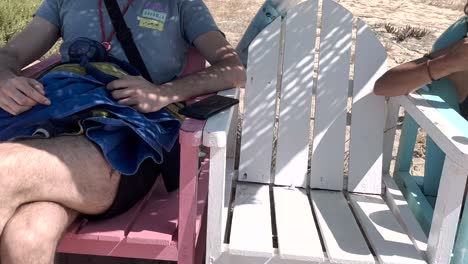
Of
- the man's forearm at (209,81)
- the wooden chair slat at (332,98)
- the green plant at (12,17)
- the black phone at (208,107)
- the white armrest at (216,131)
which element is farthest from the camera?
the green plant at (12,17)

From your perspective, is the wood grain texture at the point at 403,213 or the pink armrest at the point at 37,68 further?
the pink armrest at the point at 37,68

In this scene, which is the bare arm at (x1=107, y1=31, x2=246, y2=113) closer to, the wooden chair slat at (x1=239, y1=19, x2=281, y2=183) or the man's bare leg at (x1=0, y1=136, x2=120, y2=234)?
the wooden chair slat at (x1=239, y1=19, x2=281, y2=183)

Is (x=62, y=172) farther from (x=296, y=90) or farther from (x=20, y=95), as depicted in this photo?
(x=296, y=90)

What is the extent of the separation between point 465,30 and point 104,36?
4.90ft

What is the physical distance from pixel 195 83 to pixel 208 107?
29 cm

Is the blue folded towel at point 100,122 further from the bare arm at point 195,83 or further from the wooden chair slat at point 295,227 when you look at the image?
the wooden chair slat at point 295,227

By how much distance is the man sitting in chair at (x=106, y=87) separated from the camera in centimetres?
175

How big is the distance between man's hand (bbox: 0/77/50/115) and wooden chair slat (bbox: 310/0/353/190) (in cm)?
117

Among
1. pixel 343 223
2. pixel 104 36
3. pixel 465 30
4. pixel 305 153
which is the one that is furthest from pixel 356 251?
pixel 104 36

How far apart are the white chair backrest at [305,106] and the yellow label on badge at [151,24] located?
0.41 metres

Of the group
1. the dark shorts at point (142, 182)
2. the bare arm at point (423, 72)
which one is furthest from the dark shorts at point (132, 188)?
the bare arm at point (423, 72)

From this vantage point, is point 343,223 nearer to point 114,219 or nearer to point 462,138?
point 462,138

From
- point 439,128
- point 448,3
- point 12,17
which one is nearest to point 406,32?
point 448,3

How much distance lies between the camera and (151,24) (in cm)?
243
